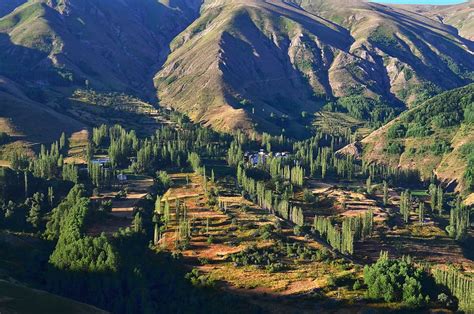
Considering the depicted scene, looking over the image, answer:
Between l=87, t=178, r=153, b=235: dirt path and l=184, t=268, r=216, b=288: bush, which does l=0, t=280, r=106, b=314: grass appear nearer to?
l=184, t=268, r=216, b=288: bush

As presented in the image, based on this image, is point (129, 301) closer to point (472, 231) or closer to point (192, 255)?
point (192, 255)

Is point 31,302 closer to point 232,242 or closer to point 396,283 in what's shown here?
point 232,242

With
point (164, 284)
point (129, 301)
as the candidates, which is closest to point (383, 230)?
point (164, 284)

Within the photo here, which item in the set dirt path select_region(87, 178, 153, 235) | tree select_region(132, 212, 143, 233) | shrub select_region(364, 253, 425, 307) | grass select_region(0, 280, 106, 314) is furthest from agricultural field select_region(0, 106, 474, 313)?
grass select_region(0, 280, 106, 314)

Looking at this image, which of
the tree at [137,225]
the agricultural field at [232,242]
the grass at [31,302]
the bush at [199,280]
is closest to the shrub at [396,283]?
the agricultural field at [232,242]

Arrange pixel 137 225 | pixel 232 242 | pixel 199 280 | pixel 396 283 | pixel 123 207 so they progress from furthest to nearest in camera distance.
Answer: pixel 123 207
pixel 137 225
pixel 232 242
pixel 199 280
pixel 396 283

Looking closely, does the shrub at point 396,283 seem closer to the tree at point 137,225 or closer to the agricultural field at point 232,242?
the agricultural field at point 232,242

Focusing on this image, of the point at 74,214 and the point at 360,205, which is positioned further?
the point at 360,205

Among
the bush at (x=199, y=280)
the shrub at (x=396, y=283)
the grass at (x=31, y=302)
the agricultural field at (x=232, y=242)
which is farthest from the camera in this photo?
the bush at (x=199, y=280)

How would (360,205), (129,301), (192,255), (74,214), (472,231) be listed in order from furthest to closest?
(360,205) < (472,231) < (74,214) < (192,255) < (129,301)

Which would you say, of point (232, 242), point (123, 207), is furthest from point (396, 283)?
point (123, 207)

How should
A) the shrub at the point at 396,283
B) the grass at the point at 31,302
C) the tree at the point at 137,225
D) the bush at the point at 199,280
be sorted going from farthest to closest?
the tree at the point at 137,225 < the bush at the point at 199,280 < the shrub at the point at 396,283 < the grass at the point at 31,302
